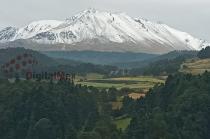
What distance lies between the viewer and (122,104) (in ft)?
414

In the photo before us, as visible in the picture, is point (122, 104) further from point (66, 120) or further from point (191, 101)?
point (191, 101)

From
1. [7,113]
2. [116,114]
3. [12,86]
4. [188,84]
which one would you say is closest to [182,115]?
[188,84]

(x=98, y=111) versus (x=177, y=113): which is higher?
(x=177, y=113)

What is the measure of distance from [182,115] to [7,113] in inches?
1377

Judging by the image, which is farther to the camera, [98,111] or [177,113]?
[98,111]

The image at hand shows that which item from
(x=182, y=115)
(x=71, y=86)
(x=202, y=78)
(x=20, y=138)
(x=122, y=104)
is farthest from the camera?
(x=71, y=86)

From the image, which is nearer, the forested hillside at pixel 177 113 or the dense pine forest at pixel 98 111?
the forested hillside at pixel 177 113

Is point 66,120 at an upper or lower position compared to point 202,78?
lower

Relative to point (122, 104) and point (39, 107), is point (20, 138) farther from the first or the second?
point (122, 104)

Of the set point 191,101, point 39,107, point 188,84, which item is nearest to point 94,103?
point 39,107

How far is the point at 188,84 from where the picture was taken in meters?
112

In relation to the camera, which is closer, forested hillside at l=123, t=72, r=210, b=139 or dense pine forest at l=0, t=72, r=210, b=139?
forested hillside at l=123, t=72, r=210, b=139

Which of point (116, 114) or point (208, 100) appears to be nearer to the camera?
point (208, 100)

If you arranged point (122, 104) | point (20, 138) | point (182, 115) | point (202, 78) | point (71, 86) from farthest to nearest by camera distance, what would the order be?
point (71, 86)
point (122, 104)
point (202, 78)
point (20, 138)
point (182, 115)
